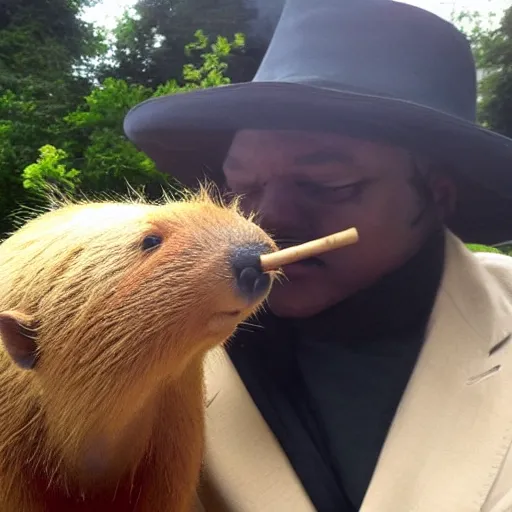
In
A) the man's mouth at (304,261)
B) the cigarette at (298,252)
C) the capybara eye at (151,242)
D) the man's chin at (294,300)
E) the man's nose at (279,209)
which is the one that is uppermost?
the capybara eye at (151,242)

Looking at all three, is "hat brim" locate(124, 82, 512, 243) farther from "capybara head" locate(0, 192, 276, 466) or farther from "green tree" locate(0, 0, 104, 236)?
"green tree" locate(0, 0, 104, 236)

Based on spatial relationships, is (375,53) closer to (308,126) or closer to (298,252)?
(308,126)

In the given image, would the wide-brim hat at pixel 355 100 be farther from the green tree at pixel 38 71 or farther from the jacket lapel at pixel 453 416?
the green tree at pixel 38 71

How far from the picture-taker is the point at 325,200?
0.71 meters

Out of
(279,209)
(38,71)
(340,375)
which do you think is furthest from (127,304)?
(38,71)

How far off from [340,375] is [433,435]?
132 millimetres

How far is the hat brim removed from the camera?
0.66 m

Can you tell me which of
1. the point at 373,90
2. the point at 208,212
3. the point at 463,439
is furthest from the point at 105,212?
the point at 463,439

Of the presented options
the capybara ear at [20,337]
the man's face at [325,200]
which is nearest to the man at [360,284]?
the man's face at [325,200]

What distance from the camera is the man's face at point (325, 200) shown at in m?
0.71

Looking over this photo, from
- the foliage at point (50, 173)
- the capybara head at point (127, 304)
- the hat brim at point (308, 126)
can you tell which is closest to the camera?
the capybara head at point (127, 304)

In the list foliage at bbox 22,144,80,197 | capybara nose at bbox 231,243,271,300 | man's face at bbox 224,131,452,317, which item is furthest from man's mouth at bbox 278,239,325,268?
foliage at bbox 22,144,80,197

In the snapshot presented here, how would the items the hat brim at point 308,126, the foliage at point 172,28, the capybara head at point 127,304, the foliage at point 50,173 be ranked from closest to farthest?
the capybara head at point 127,304 → the hat brim at point 308,126 → the foliage at point 50,173 → the foliage at point 172,28

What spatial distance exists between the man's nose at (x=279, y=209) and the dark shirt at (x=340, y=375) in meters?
0.14
